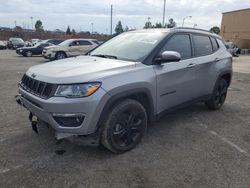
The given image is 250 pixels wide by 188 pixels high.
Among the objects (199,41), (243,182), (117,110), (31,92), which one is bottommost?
(243,182)

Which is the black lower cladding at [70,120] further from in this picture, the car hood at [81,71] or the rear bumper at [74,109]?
the car hood at [81,71]

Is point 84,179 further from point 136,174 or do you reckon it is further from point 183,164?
point 183,164

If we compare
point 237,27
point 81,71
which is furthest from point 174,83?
point 237,27

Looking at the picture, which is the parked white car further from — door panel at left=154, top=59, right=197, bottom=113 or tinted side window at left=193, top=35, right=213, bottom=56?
door panel at left=154, top=59, right=197, bottom=113

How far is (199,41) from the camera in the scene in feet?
16.0

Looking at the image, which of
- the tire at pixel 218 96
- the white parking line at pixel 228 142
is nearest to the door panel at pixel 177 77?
the white parking line at pixel 228 142

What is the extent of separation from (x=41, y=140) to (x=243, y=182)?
113 inches

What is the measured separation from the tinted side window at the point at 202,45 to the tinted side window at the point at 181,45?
0.24m

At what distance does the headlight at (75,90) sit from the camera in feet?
9.73

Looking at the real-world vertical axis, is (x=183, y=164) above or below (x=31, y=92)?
below

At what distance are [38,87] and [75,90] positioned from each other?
0.58 m

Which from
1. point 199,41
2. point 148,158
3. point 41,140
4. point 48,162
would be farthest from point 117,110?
point 199,41

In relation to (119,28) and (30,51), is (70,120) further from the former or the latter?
(119,28)

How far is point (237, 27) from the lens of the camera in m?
52.7
